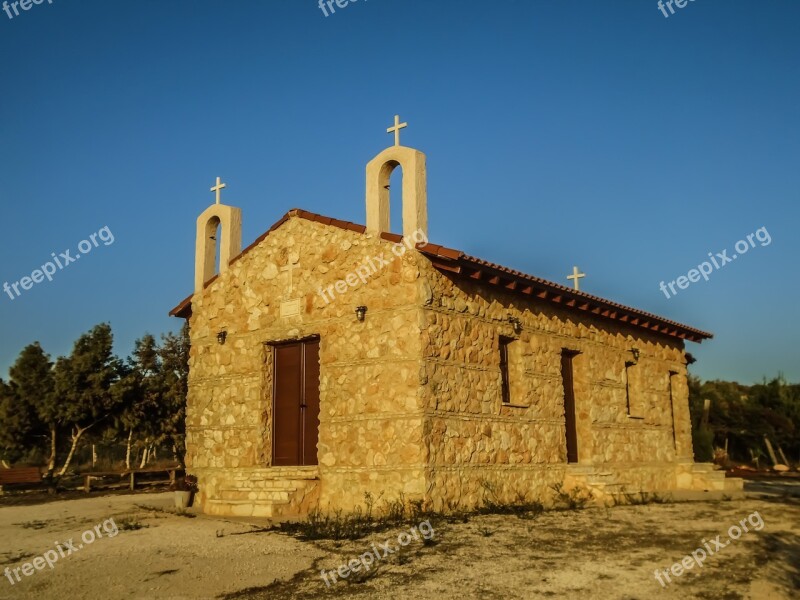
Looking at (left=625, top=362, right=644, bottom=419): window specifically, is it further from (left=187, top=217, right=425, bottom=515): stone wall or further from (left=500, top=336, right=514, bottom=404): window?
(left=187, top=217, right=425, bottom=515): stone wall

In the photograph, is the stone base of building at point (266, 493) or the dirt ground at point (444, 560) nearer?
the dirt ground at point (444, 560)

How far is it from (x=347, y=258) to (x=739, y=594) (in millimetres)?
7526

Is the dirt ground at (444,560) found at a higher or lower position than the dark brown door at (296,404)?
lower

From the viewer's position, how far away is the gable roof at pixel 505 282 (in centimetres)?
1080

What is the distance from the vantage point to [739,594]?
6086mm

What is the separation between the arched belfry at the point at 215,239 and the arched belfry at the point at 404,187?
3.58 metres

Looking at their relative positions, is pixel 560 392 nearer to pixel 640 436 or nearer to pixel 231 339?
pixel 640 436

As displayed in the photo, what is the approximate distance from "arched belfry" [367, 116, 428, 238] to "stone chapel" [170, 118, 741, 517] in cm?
3

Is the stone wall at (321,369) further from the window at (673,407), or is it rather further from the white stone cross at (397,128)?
the window at (673,407)

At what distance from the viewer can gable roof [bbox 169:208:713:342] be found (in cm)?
1080

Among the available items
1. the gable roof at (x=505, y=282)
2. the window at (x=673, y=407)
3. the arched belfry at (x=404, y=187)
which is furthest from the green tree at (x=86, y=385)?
the window at (x=673, y=407)

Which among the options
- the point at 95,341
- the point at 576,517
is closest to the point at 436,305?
the point at 576,517

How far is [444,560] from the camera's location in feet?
23.4

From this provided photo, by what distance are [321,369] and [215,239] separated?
14.9 feet
